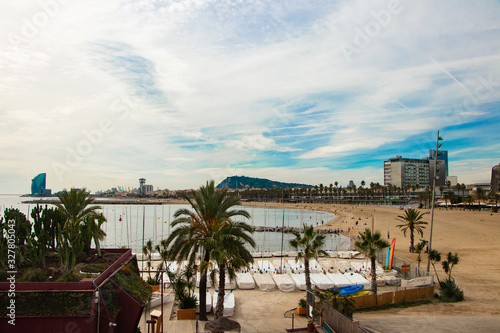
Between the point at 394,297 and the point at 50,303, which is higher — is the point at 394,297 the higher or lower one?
the lower one

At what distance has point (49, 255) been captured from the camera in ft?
58.3

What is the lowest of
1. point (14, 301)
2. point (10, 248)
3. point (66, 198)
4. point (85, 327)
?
point (85, 327)

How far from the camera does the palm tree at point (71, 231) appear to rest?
15.0 meters

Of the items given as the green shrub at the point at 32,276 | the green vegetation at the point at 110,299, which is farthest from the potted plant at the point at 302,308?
the green shrub at the point at 32,276

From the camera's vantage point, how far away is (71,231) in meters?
16.0

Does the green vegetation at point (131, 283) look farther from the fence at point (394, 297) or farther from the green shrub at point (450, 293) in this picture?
the green shrub at point (450, 293)

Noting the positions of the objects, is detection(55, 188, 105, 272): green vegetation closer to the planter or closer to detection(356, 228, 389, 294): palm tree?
the planter

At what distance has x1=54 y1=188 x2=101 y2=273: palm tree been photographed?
15.0 m

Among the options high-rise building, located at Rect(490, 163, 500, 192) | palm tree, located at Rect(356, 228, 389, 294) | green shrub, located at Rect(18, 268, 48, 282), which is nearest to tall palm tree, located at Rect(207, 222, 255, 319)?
green shrub, located at Rect(18, 268, 48, 282)

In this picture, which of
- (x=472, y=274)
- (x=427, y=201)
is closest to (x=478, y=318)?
(x=472, y=274)

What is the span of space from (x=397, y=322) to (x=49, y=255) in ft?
58.3

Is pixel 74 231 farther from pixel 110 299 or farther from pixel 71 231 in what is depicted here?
pixel 110 299

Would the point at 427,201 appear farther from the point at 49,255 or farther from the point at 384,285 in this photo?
the point at 49,255

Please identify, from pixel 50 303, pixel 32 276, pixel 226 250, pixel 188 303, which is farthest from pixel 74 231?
pixel 226 250
